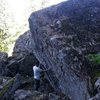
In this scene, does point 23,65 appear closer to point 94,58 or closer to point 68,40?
point 68,40

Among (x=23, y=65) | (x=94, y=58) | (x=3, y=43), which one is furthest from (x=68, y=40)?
(x=3, y=43)

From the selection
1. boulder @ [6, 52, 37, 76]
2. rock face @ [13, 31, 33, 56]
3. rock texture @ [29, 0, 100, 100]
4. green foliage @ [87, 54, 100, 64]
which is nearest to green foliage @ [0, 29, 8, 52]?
rock face @ [13, 31, 33, 56]

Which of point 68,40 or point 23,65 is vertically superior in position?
point 68,40

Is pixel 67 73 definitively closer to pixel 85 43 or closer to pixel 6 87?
pixel 85 43

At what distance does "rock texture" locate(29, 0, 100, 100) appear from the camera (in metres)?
17.1

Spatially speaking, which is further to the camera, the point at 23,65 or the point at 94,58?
the point at 23,65

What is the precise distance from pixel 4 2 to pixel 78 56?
3572 cm

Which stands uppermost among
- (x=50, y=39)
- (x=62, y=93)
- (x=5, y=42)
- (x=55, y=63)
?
(x=50, y=39)

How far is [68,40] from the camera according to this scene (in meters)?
19.2

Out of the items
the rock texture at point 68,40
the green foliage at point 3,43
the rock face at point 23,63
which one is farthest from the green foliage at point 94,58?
the green foliage at point 3,43

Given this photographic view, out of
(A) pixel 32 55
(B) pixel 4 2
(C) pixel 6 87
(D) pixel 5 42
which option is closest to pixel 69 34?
(C) pixel 6 87

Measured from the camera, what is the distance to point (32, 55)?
27.7 meters

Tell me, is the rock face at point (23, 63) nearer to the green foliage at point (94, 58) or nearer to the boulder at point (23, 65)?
the boulder at point (23, 65)

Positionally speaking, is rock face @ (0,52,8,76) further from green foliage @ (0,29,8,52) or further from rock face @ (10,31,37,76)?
green foliage @ (0,29,8,52)
